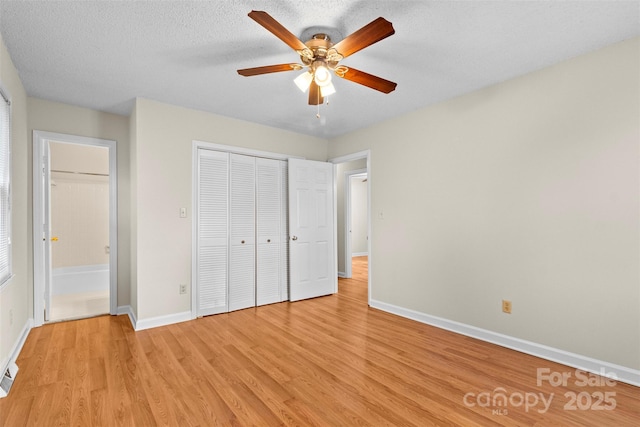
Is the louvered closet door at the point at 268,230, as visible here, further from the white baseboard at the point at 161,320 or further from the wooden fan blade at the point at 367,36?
the wooden fan blade at the point at 367,36

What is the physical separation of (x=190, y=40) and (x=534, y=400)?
3457mm

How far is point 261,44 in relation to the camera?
2.32m

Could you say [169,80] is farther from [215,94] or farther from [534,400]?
[534,400]

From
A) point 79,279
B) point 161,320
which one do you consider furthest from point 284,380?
point 79,279

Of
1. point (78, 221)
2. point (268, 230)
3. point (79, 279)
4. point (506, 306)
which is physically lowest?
point (79, 279)

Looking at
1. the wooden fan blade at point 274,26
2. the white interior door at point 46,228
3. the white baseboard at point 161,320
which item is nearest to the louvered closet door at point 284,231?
the white baseboard at point 161,320

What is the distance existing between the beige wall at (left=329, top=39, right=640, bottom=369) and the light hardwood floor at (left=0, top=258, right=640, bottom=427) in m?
0.41

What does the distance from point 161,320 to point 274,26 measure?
321 cm

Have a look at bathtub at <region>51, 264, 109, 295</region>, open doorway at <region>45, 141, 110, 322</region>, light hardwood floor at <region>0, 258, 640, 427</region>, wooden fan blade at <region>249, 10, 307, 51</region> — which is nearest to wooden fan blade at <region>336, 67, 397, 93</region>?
wooden fan blade at <region>249, 10, 307, 51</region>

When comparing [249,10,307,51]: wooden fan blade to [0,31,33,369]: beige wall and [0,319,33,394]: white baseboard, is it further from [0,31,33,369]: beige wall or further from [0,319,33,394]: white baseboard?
[0,319,33,394]: white baseboard

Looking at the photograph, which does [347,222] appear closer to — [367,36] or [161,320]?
[161,320]

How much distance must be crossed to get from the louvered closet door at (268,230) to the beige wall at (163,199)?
0.85 m

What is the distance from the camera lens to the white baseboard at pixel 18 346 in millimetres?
2301

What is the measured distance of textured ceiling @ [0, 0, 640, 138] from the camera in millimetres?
1923
